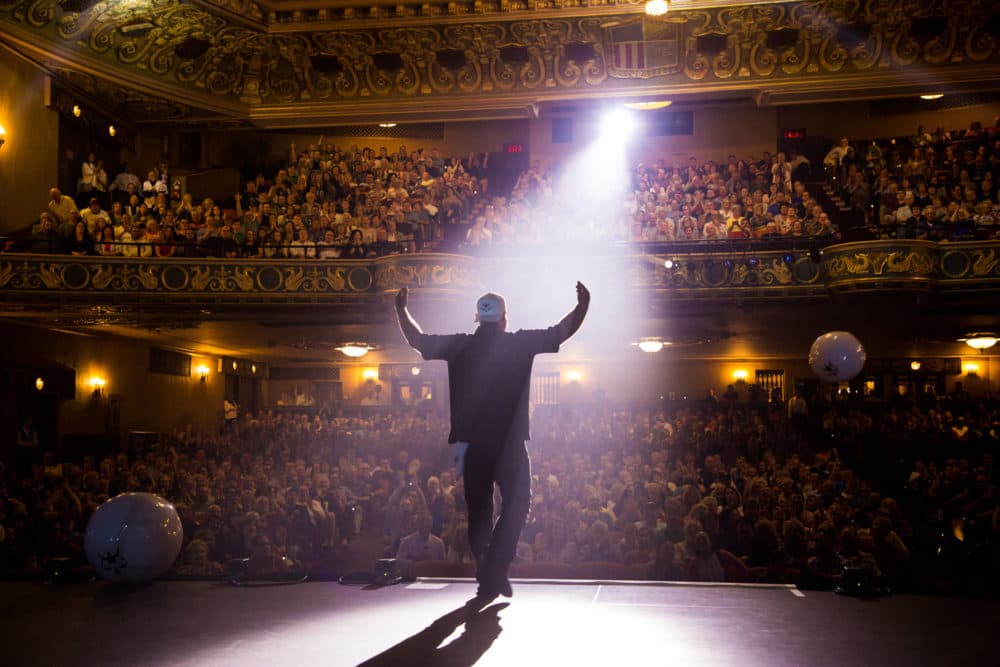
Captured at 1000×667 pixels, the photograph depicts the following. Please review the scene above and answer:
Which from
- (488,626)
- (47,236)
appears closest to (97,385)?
(47,236)

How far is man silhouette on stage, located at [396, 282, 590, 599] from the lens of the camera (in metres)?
4.21

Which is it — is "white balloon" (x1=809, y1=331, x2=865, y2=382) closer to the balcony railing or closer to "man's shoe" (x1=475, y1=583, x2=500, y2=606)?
the balcony railing

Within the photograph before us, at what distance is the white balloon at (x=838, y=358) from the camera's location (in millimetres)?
10461

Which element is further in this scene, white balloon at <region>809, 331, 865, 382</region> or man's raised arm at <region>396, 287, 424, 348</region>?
white balloon at <region>809, 331, 865, 382</region>

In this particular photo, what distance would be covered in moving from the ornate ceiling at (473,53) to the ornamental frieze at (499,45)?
0.03 m

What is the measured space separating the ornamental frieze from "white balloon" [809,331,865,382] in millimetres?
7981

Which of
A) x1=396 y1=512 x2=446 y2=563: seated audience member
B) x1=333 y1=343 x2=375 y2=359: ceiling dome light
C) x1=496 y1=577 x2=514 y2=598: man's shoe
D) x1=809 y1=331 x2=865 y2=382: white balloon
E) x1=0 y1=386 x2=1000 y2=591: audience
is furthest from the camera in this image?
x1=333 y1=343 x2=375 y2=359: ceiling dome light

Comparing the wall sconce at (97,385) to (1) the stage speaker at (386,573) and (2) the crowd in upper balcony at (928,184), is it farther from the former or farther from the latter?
(1) the stage speaker at (386,573)

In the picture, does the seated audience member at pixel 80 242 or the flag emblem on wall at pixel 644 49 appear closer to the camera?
the seated audience member at pixel 80 242

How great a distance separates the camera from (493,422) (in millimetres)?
4211

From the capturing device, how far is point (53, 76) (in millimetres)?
16828

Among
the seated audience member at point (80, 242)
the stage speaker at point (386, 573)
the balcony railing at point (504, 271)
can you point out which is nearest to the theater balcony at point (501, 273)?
the balcony railing at point (504, 271)

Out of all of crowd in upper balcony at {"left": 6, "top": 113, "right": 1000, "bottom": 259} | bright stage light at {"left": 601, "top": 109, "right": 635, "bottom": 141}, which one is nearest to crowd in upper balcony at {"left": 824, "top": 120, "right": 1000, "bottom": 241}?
crowd in upper balcony at {"left": 6, "top": 113, "right": 1000, "bottom": 259}

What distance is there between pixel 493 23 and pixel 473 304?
5.24m
